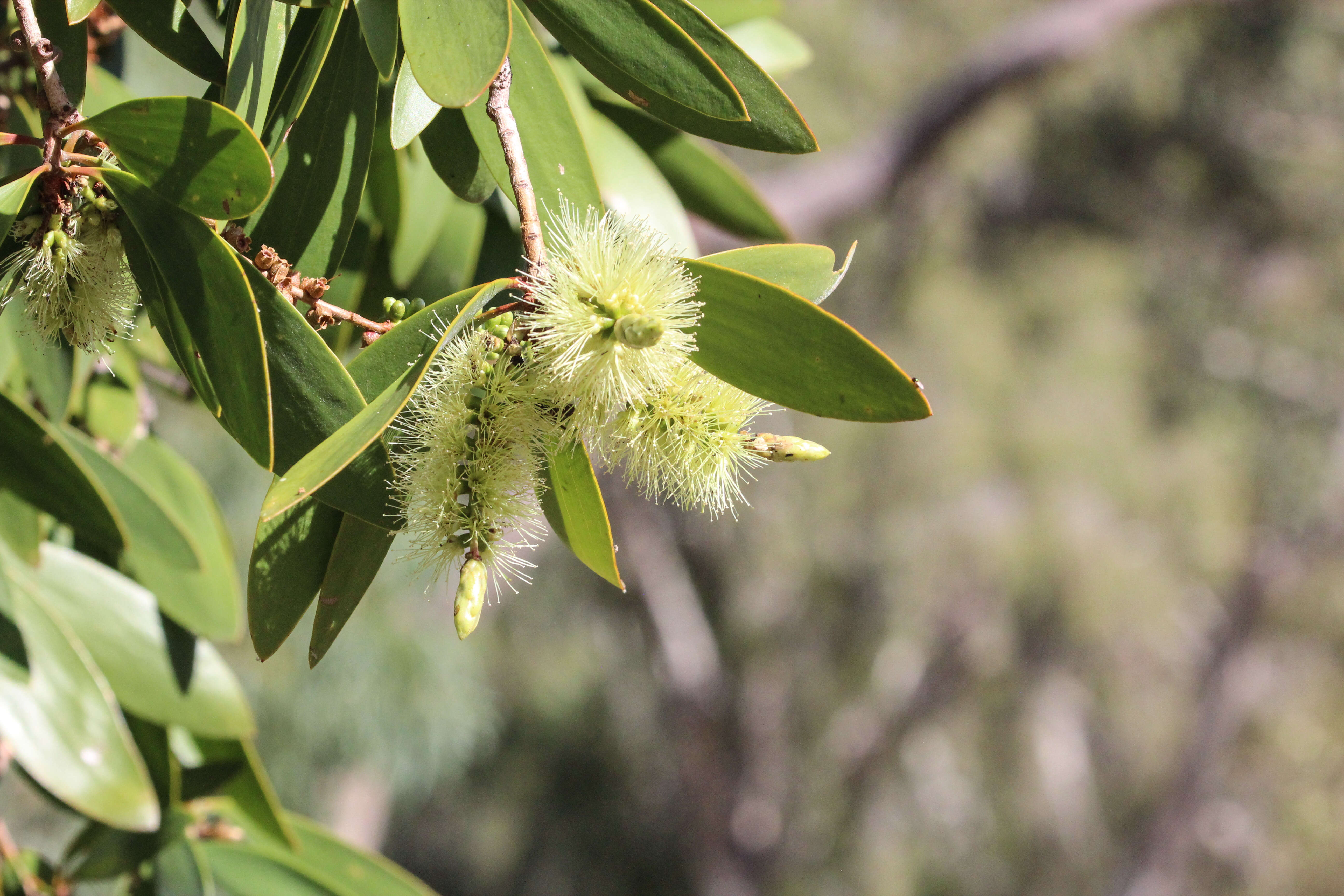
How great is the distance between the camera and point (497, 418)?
Answer: 1.15 ft

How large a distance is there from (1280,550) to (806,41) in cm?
318

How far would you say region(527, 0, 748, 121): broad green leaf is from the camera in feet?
1.10

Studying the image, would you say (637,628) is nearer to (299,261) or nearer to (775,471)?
(775,471)

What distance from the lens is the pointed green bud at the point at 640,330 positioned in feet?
1.03

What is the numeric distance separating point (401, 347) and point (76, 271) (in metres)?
0.15

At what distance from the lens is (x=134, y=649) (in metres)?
0.68

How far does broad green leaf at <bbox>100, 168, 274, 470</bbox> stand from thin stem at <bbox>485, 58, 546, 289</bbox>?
0.09m

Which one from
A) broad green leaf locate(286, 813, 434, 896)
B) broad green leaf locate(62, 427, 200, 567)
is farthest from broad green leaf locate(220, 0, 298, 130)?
broad green leaf locate(286, 813, 434, 896)

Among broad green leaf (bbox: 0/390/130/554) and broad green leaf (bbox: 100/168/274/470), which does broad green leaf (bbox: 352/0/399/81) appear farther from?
broad green leaf (bbox: 0/390/130/554)

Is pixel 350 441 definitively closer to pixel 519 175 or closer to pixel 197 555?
pixel 519 175

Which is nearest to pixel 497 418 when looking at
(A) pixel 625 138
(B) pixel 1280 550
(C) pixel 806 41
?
(A) pixel 625 138

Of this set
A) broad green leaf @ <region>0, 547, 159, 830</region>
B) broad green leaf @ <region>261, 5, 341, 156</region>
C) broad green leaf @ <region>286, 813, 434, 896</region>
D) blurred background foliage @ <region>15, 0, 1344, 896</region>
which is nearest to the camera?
broad green leaf @ <region>261, 5, 341, 156</region>

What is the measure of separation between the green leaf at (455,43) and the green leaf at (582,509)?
13 cm

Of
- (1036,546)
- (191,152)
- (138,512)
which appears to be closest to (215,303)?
(191,152)
